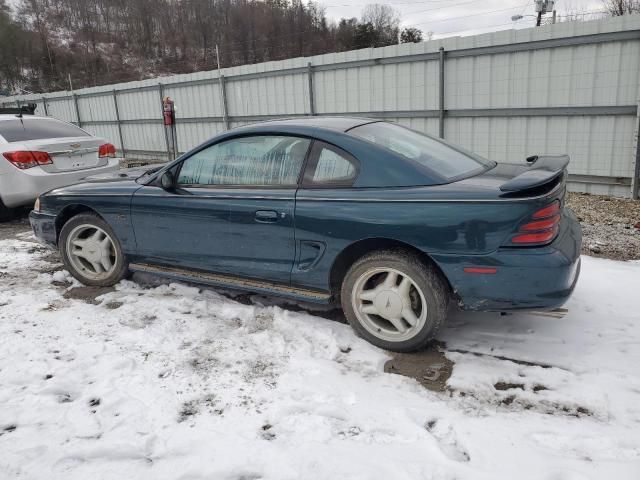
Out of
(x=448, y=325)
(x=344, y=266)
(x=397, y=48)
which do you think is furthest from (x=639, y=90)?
(x=344, y=266)

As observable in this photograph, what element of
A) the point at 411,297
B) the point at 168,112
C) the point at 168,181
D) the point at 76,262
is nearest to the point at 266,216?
the point at 168,181

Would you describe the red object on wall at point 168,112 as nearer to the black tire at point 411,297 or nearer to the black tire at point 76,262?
the black tire at point 76,262

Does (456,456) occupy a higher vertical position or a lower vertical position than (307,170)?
lower

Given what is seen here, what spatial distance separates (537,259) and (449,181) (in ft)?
2.17

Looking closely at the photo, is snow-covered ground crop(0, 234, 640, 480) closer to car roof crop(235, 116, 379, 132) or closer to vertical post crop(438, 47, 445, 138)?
car roof crop(235, 116, 379, 132)

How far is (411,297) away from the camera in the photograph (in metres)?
2.97

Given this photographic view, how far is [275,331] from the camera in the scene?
3.31m

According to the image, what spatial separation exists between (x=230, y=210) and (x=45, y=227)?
212cm

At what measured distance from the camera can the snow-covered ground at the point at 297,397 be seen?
207 cm

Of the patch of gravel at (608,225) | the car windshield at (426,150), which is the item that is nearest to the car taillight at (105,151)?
the car windshield at (426,150)

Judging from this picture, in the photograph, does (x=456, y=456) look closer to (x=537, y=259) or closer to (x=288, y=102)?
(x=537, y=259)

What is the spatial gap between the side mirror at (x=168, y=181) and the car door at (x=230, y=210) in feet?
0.10

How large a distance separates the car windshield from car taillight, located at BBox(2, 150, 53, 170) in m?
4.63

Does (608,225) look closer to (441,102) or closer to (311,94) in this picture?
(441,102)
